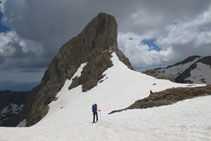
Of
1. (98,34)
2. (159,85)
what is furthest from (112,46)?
(159,85)

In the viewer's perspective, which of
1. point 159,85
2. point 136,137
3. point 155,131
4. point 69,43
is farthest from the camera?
point 69,43

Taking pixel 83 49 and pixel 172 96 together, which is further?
pixel 83 49

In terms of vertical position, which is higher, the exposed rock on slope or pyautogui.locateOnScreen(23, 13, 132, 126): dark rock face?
pyautogui.locateOnScreen(23, 13, 132, 126): dark rock face

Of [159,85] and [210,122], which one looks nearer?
[210,122]

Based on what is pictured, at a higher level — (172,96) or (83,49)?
(83,49)

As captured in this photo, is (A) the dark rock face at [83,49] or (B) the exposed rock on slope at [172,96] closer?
(B) the exposed rock on slope at [172,96]

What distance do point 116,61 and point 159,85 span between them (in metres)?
30.1

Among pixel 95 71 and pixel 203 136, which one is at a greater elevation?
pixel 95 71

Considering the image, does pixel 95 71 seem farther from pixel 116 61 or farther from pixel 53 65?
pixel 53 65

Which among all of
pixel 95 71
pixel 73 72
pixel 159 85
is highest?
pixel 73 72

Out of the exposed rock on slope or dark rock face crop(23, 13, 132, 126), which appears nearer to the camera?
the exposed rock on slope

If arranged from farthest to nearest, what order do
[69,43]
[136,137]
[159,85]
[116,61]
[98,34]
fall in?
[69,43] < [98,34] < [116,61] < [159,85] < [136,137]

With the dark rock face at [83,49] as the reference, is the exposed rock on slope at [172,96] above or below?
below

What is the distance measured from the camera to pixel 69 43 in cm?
9800
